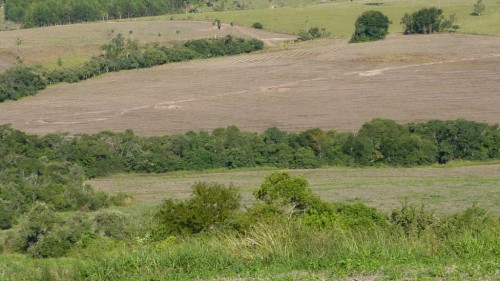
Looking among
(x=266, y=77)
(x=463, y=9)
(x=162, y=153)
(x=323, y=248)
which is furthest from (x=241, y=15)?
(x=323, y=248)

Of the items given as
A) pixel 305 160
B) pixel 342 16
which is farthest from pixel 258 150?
pixel 342 16

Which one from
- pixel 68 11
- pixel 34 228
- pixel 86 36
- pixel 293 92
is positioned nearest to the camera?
pixel 34 228

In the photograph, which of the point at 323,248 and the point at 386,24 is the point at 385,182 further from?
the point at 386,24

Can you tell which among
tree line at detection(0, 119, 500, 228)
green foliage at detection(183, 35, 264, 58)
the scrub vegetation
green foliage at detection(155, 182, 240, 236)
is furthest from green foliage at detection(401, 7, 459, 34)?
green foliage at detection(155, 182, 240, 236)

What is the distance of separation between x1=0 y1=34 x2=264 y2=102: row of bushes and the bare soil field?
5.86ft

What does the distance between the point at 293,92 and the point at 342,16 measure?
4753 centimetres

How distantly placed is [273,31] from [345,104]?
4479 cm

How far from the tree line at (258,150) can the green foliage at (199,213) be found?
25.0 m

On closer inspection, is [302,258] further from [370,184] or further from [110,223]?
[370,184]

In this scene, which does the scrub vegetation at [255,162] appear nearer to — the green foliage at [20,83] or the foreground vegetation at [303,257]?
the foreground vegetation at [303,257]

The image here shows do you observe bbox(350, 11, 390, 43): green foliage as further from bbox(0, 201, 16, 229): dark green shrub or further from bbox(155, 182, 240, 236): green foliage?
bbox(155, 182, 240, 236): green foliage

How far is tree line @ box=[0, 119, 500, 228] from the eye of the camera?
4856 centimetres

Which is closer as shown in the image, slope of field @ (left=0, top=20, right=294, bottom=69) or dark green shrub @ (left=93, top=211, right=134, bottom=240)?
dark green shrub @ (left=93, top=211, right=134, bottom=240)

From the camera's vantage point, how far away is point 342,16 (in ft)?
381
